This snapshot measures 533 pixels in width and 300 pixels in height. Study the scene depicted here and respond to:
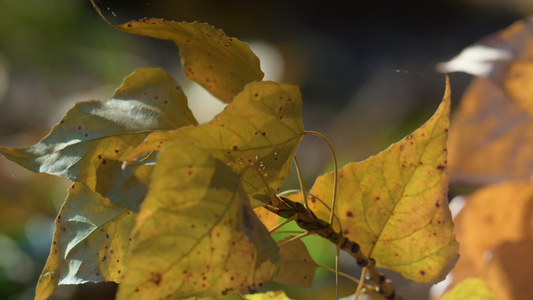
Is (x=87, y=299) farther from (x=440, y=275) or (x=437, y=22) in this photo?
(x=437, y=22)

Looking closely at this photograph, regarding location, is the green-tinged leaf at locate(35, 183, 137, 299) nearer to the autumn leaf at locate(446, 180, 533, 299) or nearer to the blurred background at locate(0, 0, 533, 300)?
the autumn leaf at locate(446, 180, 533, 299)

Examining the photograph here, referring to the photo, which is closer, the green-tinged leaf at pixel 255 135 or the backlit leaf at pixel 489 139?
the green-tinged leaf at pixel 255 135

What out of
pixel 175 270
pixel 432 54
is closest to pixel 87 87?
pixel 432 54

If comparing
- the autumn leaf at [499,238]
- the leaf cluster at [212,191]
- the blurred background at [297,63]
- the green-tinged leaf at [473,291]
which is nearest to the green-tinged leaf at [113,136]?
the leaf cluster at [212,191]

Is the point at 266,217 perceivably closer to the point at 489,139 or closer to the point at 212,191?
the point at 212,191

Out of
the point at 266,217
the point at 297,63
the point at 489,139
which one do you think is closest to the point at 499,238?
the point at 489,139

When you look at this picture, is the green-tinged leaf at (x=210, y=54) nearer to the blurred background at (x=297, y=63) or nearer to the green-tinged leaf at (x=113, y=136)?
the green-tinged leaf at (x=113, y=136)
